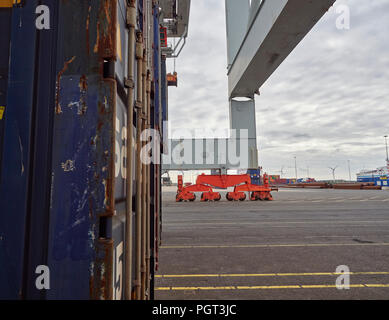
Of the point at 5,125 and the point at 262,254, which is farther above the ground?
the point at 5,125

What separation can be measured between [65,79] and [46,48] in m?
0.25

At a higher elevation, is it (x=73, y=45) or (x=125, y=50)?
(x=125, y=50)

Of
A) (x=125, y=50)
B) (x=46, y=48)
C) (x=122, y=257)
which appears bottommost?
(x=122, y=257)

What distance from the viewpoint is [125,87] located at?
2008mm

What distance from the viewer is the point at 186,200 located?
20.3 metres

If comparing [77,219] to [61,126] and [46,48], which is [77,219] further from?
[46,48]
